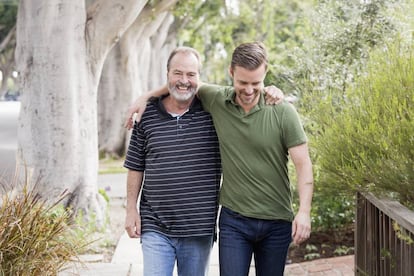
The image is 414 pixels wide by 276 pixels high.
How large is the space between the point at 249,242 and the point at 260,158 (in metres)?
0.50

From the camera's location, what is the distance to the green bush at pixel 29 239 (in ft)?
15.4

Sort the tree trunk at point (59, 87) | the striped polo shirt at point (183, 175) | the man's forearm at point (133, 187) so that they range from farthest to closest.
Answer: the tree trunk at point (59, 87) → the man's forearm at point (133, 187) → the striped polo shirt at point (183, 175)

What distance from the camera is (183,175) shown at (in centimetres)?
438

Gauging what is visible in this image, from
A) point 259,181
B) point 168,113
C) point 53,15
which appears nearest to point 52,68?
point 53,15

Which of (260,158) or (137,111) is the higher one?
(137,111)

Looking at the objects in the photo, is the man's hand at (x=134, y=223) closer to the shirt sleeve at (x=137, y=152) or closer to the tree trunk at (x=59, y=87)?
the shirt sleeve at (x=137, y=152)

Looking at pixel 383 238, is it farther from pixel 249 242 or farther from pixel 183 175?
pixel 183 175

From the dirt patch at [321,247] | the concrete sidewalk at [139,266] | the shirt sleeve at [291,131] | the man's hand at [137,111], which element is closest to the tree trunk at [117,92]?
the dirt patch at [321,247]

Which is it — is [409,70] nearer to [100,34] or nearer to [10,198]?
[10,198]

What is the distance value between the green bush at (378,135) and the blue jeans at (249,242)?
88 centimetres

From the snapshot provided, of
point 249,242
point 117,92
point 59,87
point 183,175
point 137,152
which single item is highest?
point 59,87

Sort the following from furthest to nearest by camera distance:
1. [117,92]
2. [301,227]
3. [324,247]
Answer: [117,92]
[324,247]
[301,227]

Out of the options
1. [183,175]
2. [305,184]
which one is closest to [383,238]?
[305,184]

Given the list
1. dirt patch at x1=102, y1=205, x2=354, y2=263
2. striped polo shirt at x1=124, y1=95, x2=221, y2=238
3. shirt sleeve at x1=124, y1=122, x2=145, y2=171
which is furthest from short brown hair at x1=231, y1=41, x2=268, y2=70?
dirt patch at x1=102, y1=205, x2=354, y2=263
